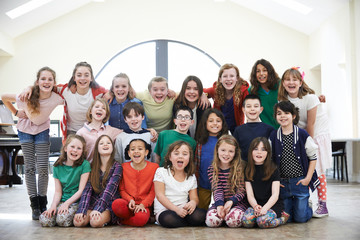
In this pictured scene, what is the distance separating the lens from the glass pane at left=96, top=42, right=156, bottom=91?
9.62 m

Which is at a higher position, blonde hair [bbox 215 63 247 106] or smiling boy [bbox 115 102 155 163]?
blonde hair [bbox 215 63 247 106]

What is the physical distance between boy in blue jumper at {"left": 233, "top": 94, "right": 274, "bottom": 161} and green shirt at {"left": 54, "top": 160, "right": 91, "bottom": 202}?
1151mm

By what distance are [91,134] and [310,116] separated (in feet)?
5.65

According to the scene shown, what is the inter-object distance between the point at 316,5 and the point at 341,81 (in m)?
1.52

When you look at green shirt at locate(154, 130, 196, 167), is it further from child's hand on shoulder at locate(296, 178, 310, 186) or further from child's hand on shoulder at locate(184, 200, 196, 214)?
child's hand on shoulder at locate(296, 178, 310, 186)

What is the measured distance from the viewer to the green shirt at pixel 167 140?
10.2 ft

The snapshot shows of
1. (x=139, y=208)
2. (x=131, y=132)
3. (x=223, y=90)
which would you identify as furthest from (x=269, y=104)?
(x=139, y=208)

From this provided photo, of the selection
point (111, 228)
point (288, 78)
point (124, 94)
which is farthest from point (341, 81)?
point (111, 228)

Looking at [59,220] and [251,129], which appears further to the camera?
[251,129]

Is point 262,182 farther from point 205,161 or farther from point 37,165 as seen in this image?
point 37,165

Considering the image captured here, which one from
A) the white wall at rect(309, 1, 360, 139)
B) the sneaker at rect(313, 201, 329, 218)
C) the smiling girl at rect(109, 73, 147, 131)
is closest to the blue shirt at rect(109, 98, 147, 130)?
the smiling girl at rect(109, 73, 147, 131)

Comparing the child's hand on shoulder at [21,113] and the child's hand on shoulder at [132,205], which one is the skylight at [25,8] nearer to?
the child's hand on shoulder at [21,113]

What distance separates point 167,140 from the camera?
10.2 feet

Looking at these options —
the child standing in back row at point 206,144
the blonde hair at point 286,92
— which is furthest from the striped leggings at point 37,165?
the blonde hair at point 286,92
